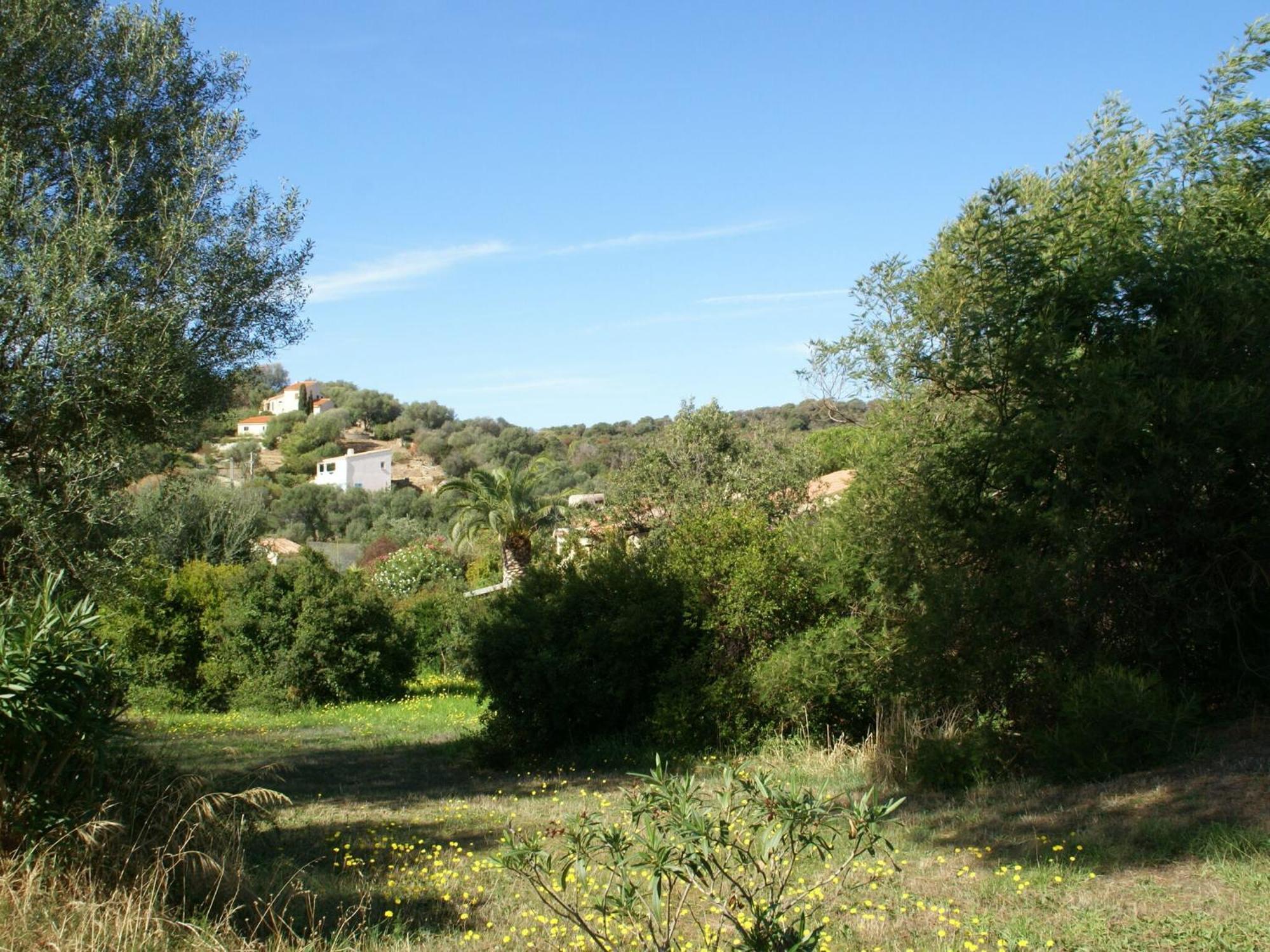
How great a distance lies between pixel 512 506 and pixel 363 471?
162 feet

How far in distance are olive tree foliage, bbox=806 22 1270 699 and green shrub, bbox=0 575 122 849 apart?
6.98 m

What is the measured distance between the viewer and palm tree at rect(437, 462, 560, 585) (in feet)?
106

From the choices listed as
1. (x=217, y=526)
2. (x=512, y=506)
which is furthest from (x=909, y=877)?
(x=217, y=526)

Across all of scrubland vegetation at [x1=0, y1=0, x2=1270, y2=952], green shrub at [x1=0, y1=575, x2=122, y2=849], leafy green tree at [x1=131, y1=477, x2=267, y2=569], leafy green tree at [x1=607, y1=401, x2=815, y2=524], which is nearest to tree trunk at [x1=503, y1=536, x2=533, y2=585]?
leafy green tree at [x1=607, y1=401, x2=815, y2=524]

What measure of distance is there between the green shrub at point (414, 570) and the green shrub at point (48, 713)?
33.0 meters

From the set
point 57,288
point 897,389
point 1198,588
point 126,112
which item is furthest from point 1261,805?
point 126,112

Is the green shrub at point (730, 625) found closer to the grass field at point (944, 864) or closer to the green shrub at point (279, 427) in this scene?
the grass field at point (944, 864)

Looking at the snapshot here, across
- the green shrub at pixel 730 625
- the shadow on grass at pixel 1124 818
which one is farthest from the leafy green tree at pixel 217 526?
the shadow on grass at pixel 1124 818

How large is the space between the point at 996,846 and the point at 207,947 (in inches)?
194

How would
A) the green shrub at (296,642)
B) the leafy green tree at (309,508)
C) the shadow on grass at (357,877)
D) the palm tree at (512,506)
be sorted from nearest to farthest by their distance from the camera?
the shadow on grass at (357,877)
the green shrub at (296,642)
the palm tree at (512,506)
the leafy green tree at (309,508)

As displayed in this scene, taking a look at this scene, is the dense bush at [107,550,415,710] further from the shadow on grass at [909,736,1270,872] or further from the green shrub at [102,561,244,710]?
the shadow on grass at [909,736,1270,872]

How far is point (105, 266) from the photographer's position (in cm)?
825

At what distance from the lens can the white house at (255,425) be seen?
96.3 m

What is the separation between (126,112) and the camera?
9.34 meters
